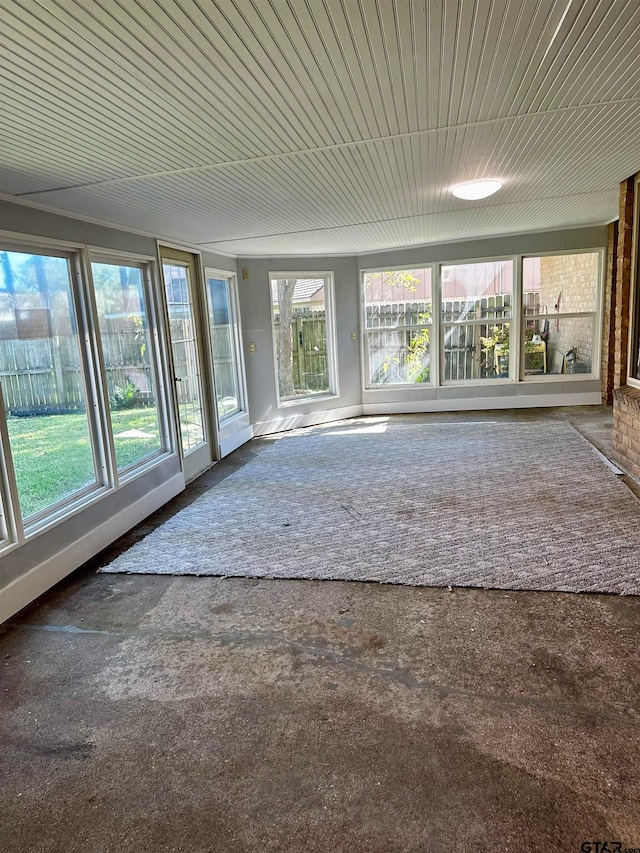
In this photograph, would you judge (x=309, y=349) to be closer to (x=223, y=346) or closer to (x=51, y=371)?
(x=223, y=346)

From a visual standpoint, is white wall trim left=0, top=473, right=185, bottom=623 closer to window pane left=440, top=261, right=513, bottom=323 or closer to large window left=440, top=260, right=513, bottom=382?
large window left=440, top=260, right=513, bottom=382

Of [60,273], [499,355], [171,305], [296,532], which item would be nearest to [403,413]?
[499,355]

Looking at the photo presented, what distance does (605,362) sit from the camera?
291 inches

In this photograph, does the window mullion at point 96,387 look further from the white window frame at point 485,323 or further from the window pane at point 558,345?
the window pane at point 558,345

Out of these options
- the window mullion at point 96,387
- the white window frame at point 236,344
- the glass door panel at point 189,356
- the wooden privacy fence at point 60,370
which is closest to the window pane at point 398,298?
the white window frame at point 236,344

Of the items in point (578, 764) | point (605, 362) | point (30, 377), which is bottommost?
point (578, 764)

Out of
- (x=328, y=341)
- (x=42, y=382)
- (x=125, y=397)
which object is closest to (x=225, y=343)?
(x=328, y=341)

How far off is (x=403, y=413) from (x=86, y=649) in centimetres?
610

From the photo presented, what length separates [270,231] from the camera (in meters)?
5.10

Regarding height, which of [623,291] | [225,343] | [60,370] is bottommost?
[60,370]

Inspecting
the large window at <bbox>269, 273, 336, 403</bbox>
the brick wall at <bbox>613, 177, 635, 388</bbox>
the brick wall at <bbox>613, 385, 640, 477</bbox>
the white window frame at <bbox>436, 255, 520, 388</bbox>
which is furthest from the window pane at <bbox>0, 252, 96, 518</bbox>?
the white window frame at <bbox>436, 255, 520, 388</bbox>

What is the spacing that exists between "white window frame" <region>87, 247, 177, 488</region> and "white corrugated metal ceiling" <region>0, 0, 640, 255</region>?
17.5 inches

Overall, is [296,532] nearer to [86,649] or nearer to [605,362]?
[86,649]

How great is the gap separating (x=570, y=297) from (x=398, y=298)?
242 centimetres
